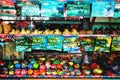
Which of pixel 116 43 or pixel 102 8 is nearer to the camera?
pixel 102 8

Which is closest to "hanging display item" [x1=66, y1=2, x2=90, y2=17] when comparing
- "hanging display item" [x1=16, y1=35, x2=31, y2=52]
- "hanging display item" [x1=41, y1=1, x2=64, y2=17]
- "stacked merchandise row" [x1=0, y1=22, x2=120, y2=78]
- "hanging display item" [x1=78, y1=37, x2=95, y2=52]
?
"hanging display item" [x1=41, y1=1, x2=64, y2=17]

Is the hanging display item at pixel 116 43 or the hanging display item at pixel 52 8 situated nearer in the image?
the hanging display item at pixel 52 8

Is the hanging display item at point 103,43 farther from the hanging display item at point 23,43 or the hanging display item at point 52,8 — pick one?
the hanging display item at point 23,43

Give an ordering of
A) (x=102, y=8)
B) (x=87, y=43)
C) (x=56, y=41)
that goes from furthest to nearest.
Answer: (x=87, y=43) < (x=56, y=41) < (x=102, y=8)

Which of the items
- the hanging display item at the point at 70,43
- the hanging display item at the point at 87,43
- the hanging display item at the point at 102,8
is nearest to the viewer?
the hanging display item at the point at 102,8

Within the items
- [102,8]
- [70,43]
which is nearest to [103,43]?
[70,43]

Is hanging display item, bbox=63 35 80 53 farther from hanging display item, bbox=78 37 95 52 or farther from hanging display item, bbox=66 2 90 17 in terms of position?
hanging display item, bbox=66 2 90 17

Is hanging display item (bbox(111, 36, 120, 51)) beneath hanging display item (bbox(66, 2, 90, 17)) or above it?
beneath

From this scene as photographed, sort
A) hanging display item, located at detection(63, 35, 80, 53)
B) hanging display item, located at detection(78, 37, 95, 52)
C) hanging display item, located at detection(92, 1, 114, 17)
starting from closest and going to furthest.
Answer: hanging display item, located at detection(92, 1, 114, 17) → hanging display item, located at detection(63, 35, 80, 53) → hanging display item, located at detection(78, 37, 95, 52)

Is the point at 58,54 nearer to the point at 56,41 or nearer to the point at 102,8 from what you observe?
the point at 56,41

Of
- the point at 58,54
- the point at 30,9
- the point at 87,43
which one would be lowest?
the point at 58,54

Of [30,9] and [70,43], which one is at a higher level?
[30,9]

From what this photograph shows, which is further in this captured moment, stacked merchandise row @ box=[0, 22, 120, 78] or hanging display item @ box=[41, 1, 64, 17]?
stacked merchandise row @ box=[0, 22, 120, 78]

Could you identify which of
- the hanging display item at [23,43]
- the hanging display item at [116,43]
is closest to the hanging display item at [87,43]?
the hanging display item at [116,43]
